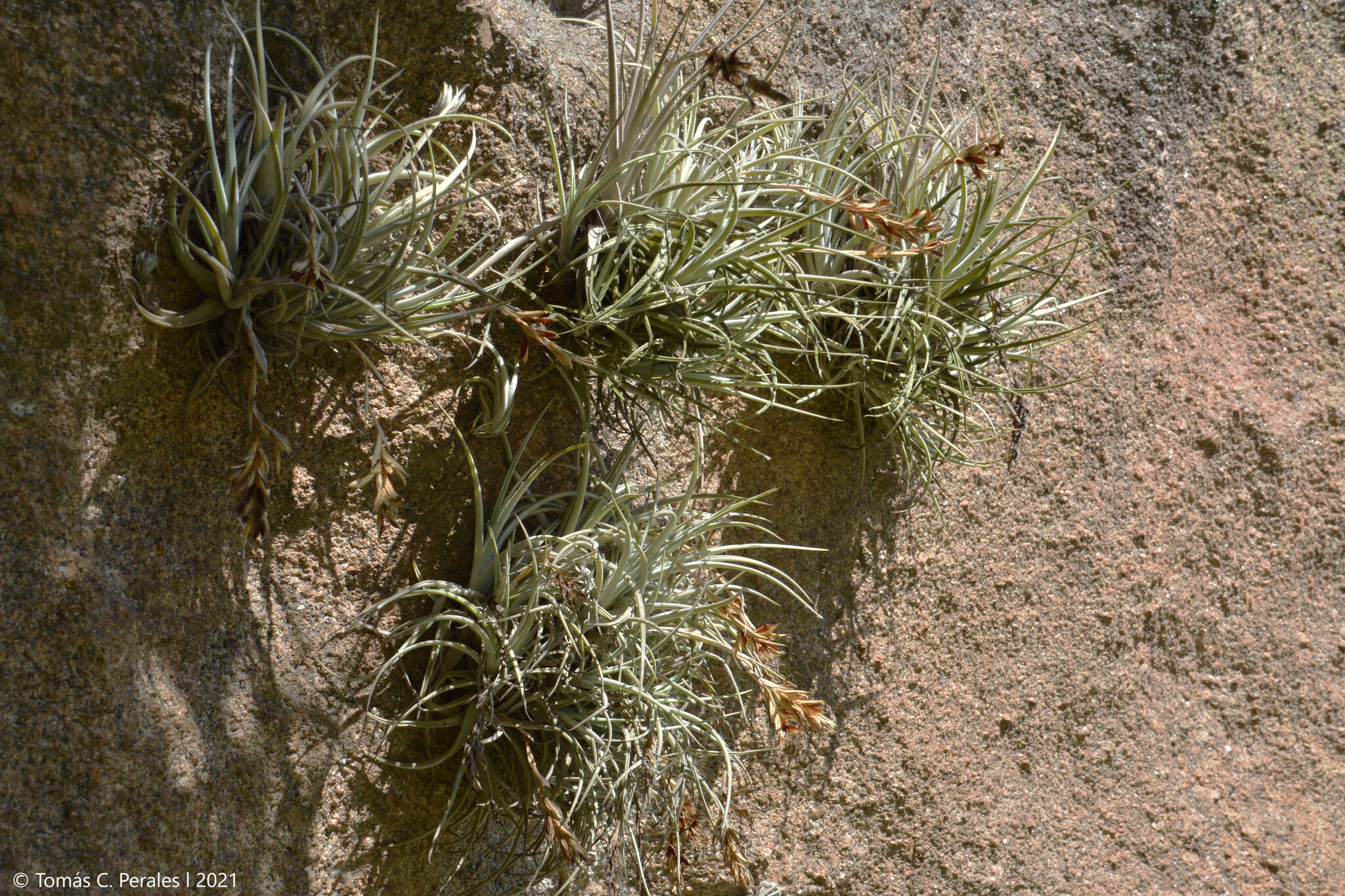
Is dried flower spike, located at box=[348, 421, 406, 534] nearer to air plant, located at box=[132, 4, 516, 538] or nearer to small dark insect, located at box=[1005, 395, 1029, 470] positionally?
air plant, located at box=[132, 4, 516, 538]

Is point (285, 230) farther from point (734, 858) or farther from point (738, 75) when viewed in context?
point (734, 858)

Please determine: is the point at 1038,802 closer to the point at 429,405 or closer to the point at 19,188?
the point at 429,405

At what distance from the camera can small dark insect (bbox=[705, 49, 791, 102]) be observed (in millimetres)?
1142

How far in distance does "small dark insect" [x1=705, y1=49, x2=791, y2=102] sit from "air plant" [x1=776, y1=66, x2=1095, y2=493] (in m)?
0.10

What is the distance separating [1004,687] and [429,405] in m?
1.36

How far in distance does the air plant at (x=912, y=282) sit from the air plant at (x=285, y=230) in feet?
2.00

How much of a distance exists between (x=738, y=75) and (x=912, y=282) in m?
0.50

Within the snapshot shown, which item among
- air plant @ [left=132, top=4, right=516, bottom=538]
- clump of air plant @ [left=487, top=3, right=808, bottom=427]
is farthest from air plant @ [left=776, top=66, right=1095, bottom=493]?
air plant @ [left=132, top=4, right=516, bottom=538]

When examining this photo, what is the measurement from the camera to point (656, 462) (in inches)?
64.3

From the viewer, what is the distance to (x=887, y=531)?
6.30 ft

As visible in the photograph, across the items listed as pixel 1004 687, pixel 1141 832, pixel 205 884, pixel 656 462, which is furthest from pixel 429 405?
pixel 1141 832

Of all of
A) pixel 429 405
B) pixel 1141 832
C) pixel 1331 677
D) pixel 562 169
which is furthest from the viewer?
pixel 1331 677

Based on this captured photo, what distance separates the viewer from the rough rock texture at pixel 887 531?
1013 mm

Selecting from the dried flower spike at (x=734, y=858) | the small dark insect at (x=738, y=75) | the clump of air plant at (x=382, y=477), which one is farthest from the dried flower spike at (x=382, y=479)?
the dried flower spike at (x=734, y=858)
